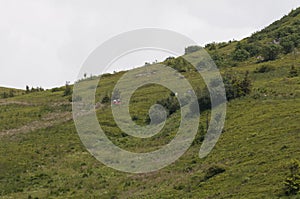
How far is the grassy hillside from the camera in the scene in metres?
38.5

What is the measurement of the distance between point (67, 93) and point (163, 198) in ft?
197

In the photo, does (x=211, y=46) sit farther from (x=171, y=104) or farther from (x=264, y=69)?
(x=171, y=104)

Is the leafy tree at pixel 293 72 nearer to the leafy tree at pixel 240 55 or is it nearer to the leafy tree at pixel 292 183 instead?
the leafy tree at pixel 240 55

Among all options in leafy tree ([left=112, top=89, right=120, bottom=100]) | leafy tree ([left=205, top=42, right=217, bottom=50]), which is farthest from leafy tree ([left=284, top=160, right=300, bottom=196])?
leafy tree ([left=205, top=42, right=217, bottom=50])

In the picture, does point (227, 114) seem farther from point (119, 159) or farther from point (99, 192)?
point (99, 192)

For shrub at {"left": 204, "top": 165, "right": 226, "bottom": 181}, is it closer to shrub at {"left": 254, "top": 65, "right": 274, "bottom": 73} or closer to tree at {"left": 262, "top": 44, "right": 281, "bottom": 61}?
shrub at {"left": 254, "top": 65, "right": 274, "bottom": 73}

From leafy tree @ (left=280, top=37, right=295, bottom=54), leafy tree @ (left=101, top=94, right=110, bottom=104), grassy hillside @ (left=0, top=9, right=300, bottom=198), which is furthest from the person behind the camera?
leafy tree @ (left=280, top=37, right=295, bottom=54)

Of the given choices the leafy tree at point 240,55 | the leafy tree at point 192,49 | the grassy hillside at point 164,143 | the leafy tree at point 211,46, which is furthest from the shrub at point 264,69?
the leafy tree at point 192,49

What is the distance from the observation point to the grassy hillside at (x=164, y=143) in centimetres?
3853

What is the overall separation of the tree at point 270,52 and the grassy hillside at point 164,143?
6404mm

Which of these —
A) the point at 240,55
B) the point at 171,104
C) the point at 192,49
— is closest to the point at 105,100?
the point at 171,104

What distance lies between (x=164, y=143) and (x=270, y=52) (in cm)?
4328

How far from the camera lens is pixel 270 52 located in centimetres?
Result: 9525

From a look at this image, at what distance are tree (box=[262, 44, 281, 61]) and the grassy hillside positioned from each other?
6404 mm
